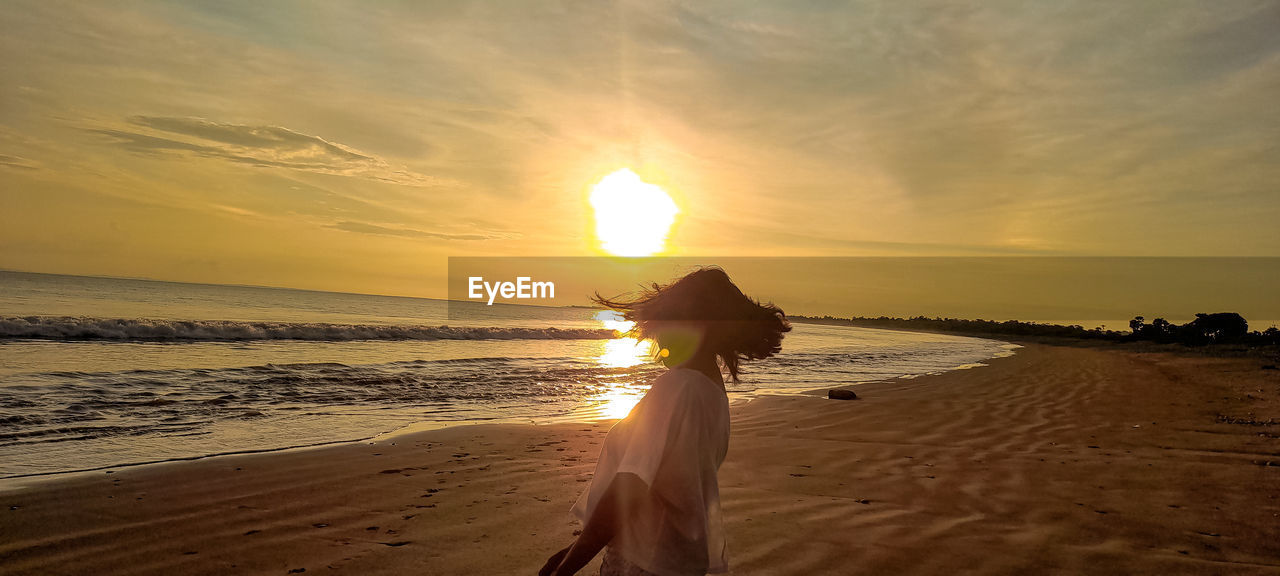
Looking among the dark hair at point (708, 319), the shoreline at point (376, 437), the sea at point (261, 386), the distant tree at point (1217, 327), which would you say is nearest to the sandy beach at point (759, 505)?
the shoreline at point (376, 437)

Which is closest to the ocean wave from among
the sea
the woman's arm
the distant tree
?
the sea

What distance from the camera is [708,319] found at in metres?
2.52

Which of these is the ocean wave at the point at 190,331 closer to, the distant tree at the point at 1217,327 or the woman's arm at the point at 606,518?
the woman's arm at the point at 606,518

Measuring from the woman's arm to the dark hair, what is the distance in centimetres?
50

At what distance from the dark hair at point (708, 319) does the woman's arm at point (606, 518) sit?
19.5 inches

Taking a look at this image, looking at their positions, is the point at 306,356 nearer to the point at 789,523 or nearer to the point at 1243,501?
the point at 789,523

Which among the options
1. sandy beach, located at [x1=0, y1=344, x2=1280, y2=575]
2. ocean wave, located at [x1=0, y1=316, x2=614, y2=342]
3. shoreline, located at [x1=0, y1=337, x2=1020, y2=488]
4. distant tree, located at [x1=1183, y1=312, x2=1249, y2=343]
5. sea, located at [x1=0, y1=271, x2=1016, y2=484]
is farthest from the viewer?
distant tree, located at [x1=1183, y1=312, x2=1249, y2=343]

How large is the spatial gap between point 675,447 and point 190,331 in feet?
100

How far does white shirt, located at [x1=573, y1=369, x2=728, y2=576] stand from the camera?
234cm

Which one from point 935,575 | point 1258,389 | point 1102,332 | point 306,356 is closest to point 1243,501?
point 935,575

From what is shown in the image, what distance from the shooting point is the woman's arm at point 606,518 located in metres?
2.31

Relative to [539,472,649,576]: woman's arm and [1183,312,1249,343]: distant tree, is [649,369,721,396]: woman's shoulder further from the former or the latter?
[1183,312,1249,343]: distant tree

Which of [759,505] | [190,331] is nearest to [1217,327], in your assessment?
[759,505]

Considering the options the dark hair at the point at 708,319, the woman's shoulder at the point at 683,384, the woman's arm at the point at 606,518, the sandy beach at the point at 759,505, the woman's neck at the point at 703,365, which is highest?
the dark hair at the point at 708,319
